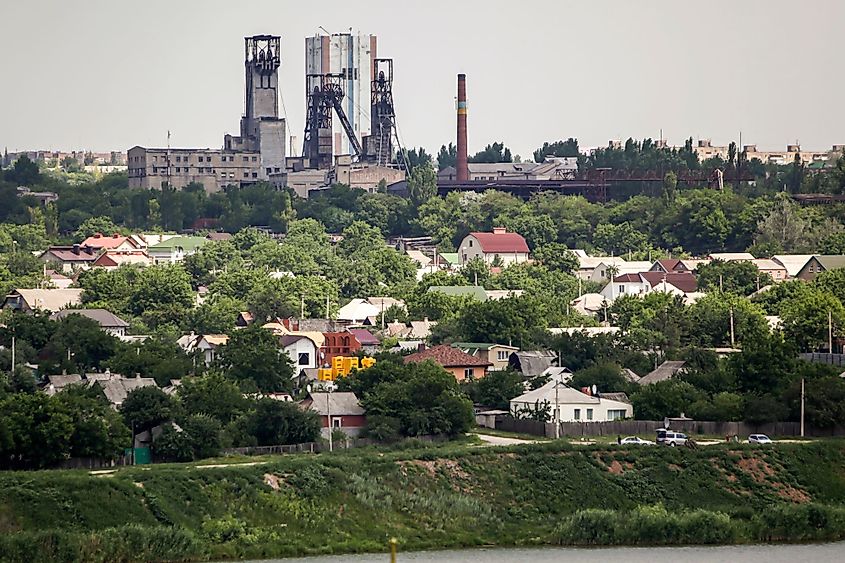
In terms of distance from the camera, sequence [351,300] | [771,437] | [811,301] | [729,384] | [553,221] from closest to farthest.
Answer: [771,437], [729,384], [811,301], [351,300], [553,221]

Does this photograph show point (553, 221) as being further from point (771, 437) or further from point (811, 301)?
point (771, 437)

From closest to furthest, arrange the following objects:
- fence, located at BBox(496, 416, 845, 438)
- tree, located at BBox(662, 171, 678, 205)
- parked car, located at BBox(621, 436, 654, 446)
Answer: parked car, located at BBox(621, 436, 654, 446) < fence, located at BBox(496, 416, 845, 438) < tree, located at BBox(662, 171, 678, 205)

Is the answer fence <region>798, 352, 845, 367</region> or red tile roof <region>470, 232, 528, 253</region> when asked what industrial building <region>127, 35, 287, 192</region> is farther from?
fence <region>798, 352, 845, 367</region>

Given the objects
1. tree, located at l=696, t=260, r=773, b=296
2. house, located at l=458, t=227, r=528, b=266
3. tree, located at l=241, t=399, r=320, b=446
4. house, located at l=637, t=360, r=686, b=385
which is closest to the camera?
tree, located at l=241, t=399, r=320, b=446

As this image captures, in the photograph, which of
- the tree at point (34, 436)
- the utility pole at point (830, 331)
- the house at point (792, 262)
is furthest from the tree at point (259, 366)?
the house at point (792, 262)

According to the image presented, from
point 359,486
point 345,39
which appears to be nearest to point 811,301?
point 359,486

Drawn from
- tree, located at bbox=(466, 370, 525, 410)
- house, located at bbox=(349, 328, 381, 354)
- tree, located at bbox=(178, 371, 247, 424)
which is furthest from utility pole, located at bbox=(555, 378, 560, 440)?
house, located at bbox=(349, 328, 381, 354)
